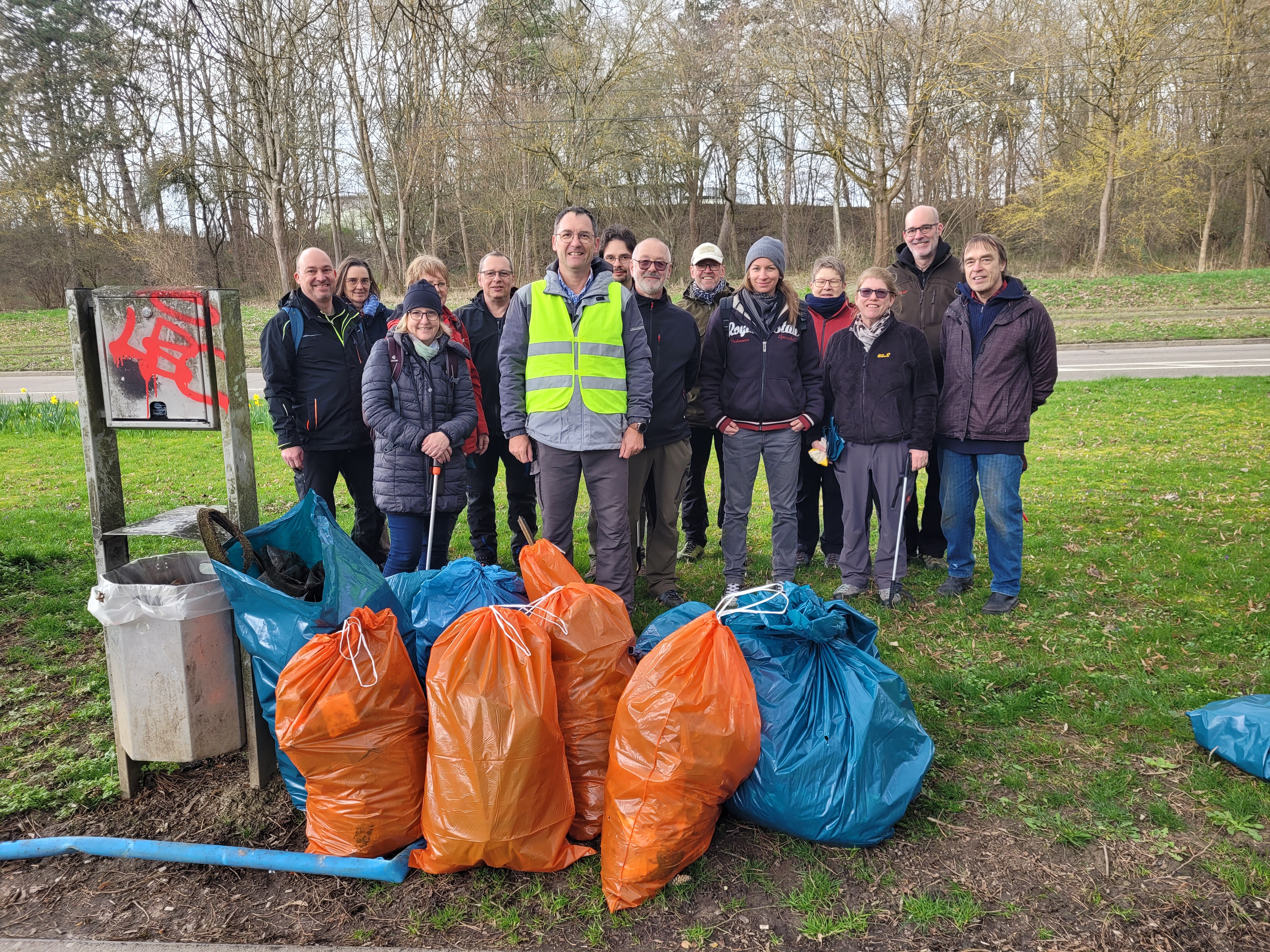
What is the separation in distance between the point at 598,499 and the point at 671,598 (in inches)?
35.7

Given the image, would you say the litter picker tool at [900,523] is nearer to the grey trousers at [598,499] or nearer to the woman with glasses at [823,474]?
the woman with glasses at [823,474]

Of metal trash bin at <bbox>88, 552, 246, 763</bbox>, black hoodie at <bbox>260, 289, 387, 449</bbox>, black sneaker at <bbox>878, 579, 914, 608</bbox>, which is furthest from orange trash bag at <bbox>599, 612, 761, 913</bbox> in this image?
black hoodie at <bbox>260, 289, 387, 449</bbox>

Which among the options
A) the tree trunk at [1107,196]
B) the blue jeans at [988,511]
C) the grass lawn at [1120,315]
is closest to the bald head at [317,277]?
the blue jeans at [988,511]

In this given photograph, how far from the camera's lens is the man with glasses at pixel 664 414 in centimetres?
452

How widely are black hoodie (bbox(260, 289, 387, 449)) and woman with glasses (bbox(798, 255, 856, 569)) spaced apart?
2.48m

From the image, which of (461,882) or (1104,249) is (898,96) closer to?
(1104,249)

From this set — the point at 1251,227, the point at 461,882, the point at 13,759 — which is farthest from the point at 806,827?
the point at 1251,227

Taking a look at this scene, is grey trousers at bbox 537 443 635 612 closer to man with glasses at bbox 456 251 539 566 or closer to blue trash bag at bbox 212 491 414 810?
man with glasses at bbox 456 251 539 566

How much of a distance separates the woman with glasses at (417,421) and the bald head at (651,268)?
1020mm

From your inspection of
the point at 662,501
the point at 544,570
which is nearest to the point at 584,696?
the point at 544,570

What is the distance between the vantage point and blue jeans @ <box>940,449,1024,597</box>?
4500 millimetres

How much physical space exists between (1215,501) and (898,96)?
18.4 metres

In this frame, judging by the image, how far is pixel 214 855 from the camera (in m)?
2.61

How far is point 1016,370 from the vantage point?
14.6ft
